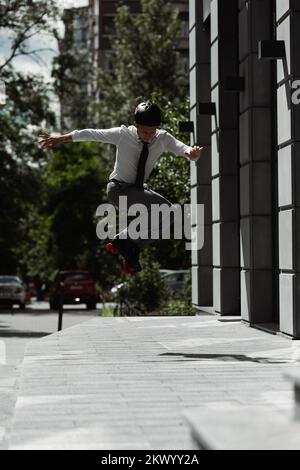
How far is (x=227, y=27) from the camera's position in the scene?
61.0 feet

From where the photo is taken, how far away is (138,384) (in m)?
8.18

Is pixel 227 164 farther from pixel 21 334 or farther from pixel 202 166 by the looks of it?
pixel 21 334

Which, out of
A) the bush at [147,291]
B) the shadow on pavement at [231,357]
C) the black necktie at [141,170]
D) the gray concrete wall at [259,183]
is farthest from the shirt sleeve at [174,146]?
the bush at [147,291]

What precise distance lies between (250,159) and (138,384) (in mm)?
7988

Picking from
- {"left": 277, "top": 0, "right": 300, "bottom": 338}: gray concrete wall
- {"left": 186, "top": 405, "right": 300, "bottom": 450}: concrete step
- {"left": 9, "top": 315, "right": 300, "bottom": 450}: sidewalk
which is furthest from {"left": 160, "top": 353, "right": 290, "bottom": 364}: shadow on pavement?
{"left": 186, "top": 405, "right": 300, "bottom": 450}: concrete step

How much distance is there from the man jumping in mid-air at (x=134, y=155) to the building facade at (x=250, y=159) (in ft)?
10.3

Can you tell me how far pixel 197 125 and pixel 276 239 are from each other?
6.55m

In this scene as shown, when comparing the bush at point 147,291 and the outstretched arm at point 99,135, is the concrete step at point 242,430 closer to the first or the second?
the outstretched arm at point 99,135

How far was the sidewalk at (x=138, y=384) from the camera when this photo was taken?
19.5ft

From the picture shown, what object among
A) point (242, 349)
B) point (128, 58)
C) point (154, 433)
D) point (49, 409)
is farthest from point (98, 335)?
point (128, 58)

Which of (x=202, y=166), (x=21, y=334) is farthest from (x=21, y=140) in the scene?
(x=202, y=166)

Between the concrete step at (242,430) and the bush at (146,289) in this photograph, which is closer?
the concrete step at (242,430)

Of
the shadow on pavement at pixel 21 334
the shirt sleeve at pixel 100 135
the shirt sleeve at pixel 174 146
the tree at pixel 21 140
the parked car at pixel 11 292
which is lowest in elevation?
the shadow on pavement at pixel 21 334

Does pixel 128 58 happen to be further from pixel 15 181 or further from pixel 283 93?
pixel 283 93
